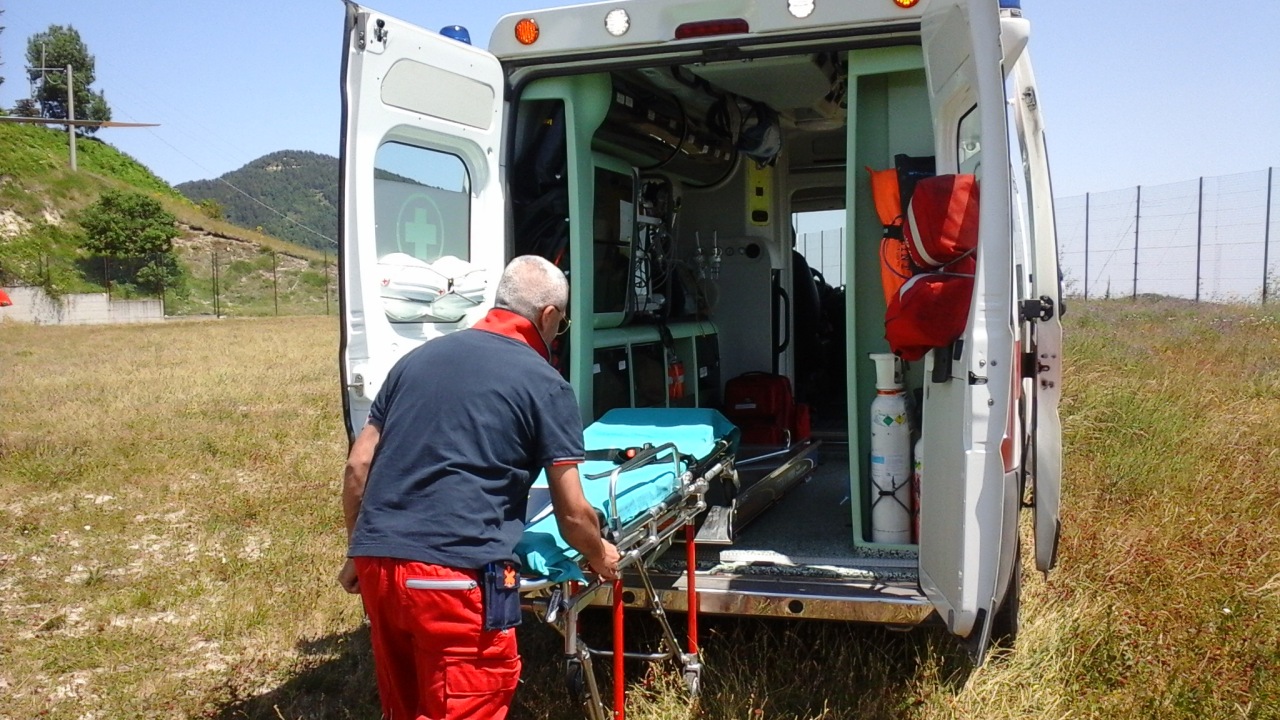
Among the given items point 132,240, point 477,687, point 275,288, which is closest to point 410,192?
point 477,687

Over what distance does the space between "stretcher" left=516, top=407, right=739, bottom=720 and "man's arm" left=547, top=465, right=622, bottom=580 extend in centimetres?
15

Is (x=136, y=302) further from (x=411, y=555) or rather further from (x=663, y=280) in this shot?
(x=411, y=555)

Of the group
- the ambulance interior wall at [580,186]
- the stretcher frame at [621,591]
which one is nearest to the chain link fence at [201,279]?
the ambulance interior wall at [580,186]

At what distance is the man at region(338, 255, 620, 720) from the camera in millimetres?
2742

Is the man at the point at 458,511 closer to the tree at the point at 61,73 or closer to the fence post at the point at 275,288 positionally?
the fence post at the point at 275,288

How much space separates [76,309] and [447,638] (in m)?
40.1

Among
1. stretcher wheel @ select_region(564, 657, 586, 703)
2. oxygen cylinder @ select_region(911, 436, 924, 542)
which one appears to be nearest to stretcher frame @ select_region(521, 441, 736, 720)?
stretcher wheel @ select_region(564, 657, 586, 703)

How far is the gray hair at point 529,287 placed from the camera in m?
3.04

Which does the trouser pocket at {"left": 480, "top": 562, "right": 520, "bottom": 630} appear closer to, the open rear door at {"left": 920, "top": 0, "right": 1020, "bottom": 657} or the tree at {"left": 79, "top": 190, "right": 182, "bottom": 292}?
the open rear door at {"left": 920, "top": 0, "right": 1020, "bottom": 657}

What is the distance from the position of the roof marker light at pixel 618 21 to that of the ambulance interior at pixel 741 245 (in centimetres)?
23

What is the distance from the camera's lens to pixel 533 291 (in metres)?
3.04

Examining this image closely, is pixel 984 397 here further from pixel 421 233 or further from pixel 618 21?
pixel 421 233

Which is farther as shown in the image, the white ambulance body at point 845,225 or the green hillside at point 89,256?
the green hillside at point 89,256

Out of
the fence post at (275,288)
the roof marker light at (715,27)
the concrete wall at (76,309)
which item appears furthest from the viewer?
the fence post at (275,288)
